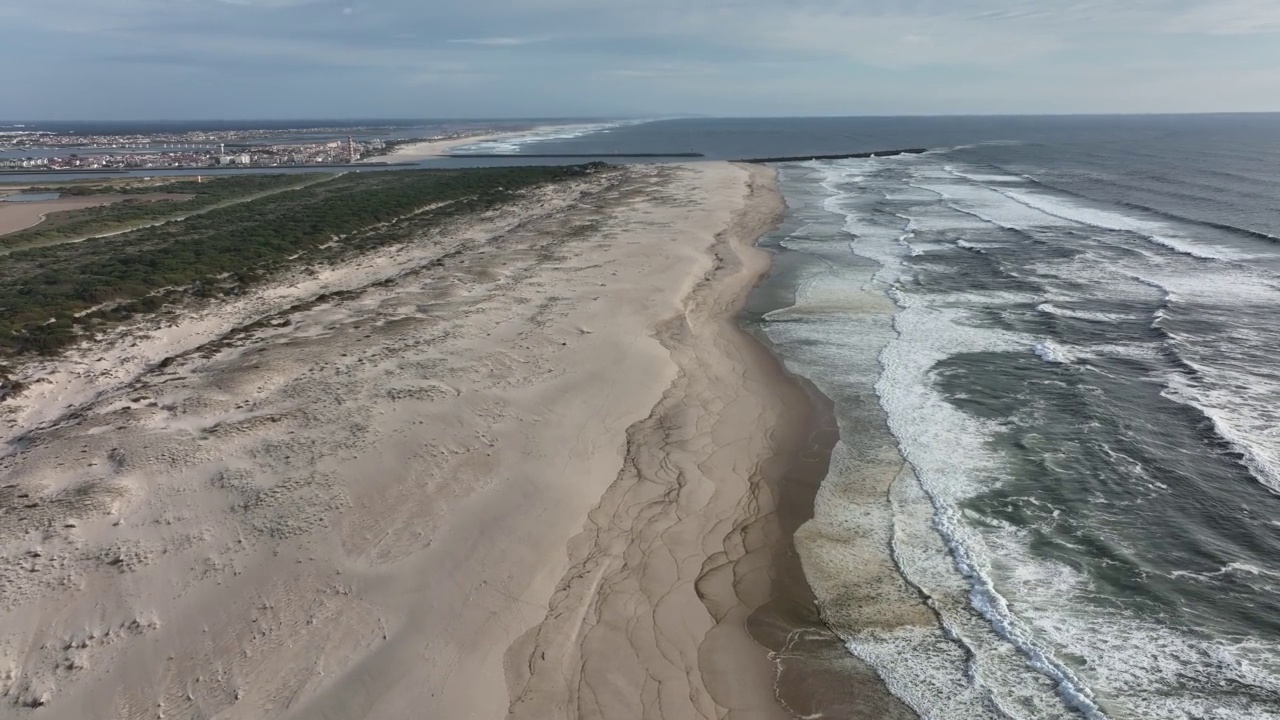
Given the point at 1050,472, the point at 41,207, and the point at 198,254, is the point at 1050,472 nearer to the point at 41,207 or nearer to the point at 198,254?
the point at 198,254

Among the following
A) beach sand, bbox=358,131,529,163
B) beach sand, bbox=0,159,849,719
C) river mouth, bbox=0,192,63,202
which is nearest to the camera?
beach sand, bbox=0,159,849,719

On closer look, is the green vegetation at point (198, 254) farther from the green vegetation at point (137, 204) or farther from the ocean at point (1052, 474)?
the ocean at point (1052, 474)

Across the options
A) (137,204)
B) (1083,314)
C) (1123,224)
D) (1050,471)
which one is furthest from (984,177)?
(137,204)

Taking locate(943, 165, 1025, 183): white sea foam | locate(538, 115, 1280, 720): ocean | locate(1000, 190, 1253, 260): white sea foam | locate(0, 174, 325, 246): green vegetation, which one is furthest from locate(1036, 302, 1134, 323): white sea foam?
locate(0, 174, 325, 246): green vegetation

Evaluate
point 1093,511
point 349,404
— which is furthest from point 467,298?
point 1093,511

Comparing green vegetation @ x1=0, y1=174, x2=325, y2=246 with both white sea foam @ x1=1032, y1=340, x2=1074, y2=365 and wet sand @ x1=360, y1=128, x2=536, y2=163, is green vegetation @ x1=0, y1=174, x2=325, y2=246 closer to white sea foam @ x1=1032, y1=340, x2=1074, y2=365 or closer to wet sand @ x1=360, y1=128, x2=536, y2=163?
wet sand @ x1=360, y1=128, x2=536, y2=163

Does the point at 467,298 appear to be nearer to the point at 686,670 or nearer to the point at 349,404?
the point at 349,404
